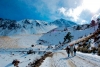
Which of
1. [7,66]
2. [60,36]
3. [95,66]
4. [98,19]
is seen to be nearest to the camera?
[95,66]

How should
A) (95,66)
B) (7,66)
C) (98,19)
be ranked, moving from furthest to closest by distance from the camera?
1. (98,19)
2. (7,66)
3. (95,66)

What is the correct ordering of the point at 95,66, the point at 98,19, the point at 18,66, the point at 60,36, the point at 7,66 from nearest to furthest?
1. the point at 95,66
2. the point at 18,66
3. the point at 7,66
4. the point at 98,19
5. the point at 60,36

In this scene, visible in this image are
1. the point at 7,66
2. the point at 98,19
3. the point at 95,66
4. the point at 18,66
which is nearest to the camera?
the point at 95,66

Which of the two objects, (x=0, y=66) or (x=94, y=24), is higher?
(x=94, y=24)

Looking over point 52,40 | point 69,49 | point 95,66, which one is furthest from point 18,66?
point 52,40

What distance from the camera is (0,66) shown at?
34.5 metres

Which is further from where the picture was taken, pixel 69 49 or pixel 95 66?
pixel 69 49

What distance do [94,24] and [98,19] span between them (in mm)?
14003

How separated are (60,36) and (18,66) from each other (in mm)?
131918

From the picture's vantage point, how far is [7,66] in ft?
111

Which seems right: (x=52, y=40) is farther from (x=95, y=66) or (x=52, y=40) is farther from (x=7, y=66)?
(x=95, y=66)

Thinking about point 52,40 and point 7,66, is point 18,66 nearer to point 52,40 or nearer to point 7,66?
point 7,66

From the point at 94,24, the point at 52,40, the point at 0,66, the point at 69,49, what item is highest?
the point at 94,24

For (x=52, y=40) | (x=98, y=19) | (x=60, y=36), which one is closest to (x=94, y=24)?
(x=98, y=19)
